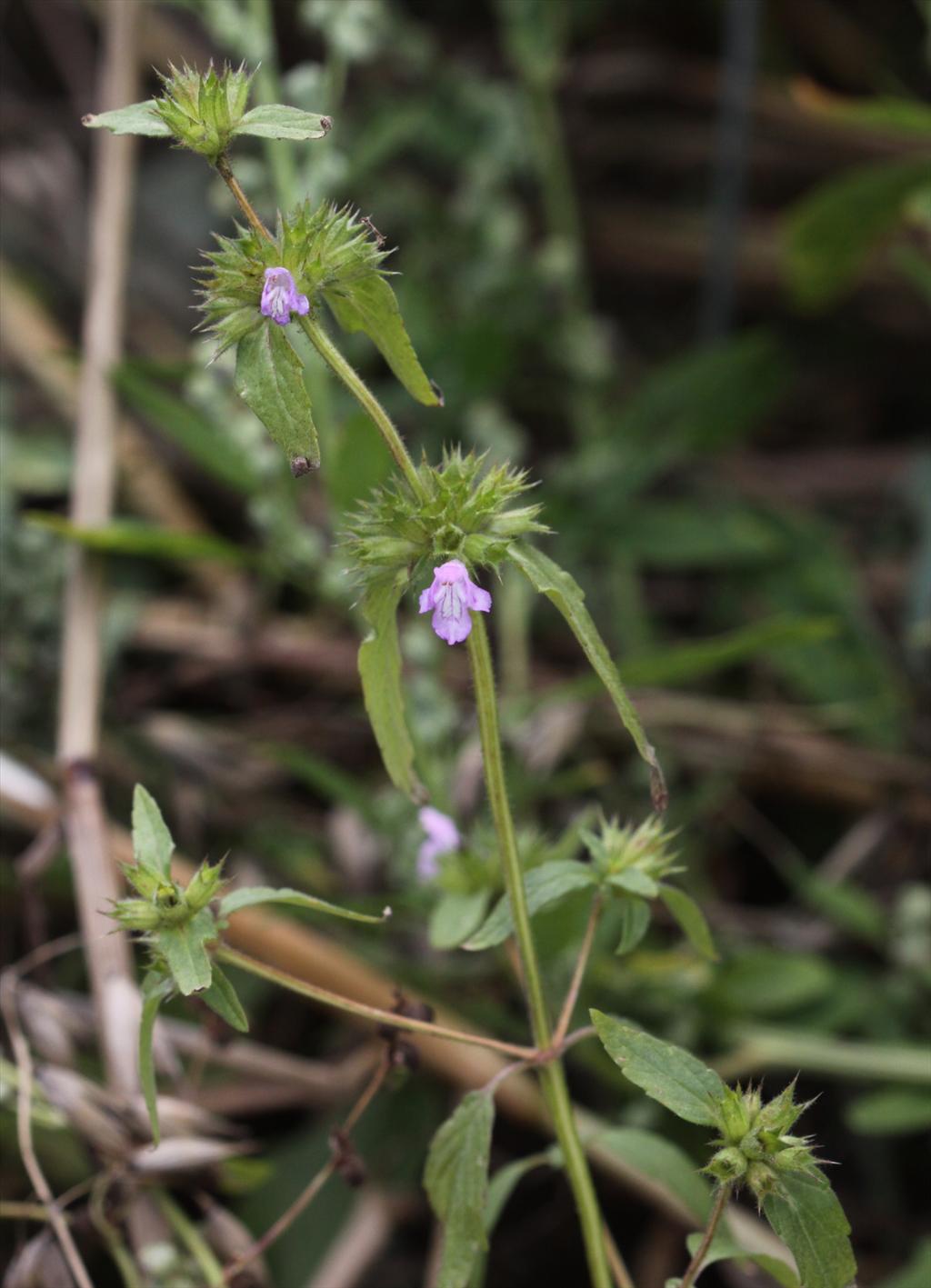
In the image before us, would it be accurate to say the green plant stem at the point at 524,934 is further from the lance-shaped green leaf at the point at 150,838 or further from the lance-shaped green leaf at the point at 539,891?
the lance-shaped green leaf at the point at 150,838

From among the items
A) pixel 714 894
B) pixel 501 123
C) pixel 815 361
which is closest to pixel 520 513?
pixel 714 894

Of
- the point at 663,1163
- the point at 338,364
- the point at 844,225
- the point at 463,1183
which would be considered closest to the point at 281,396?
the point at 338,364

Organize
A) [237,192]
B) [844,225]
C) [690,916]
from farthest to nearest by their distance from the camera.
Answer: [844,225] < [690,916] < [237,192]

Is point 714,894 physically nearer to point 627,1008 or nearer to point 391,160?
point 627,1008

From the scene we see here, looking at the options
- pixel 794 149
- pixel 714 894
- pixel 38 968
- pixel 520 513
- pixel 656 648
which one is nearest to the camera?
pixel 520 513

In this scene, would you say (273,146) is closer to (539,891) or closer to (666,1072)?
(539,891)

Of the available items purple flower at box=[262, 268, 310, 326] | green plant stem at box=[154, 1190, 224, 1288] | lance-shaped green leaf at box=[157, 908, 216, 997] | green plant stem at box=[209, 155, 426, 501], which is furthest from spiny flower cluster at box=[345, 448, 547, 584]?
green plant stem at box=[154, 1190, 224, 1288]
